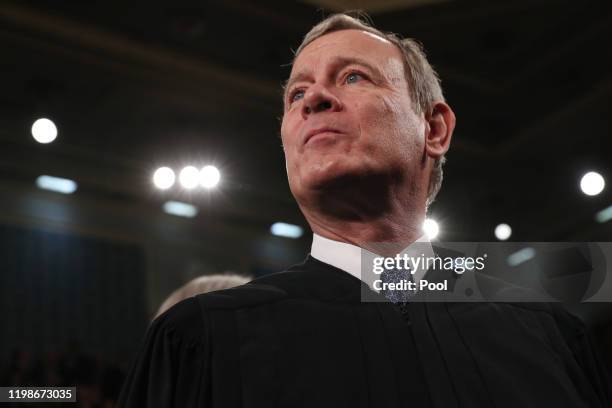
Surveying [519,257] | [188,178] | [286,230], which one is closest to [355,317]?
[188,178]

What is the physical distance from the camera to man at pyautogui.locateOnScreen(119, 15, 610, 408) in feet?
4.08

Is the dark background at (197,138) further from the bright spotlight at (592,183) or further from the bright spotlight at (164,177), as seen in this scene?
the bright spotlight at (592,183)

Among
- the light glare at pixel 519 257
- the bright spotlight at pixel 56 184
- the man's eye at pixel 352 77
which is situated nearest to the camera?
the man's eye at pixel 352 77

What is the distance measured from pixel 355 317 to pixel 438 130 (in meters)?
0.54

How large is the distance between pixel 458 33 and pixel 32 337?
356cm

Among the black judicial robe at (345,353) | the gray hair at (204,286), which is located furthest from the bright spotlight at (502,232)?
the black judicial robe at (345,353)

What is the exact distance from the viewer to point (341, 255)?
4.97 feet

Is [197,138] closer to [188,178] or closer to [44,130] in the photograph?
[188,178]

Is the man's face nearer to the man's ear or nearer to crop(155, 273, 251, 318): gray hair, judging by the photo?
the man's ear

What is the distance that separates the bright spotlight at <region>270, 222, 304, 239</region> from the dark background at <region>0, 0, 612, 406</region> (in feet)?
0.21

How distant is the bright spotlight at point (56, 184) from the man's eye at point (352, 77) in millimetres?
5271

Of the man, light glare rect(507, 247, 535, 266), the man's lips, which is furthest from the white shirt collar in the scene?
light glare rect(507, 247, 535, 266)

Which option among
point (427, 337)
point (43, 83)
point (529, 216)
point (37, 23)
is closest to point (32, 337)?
point (43, 83)

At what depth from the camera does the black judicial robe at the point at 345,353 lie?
1226 millimetres
